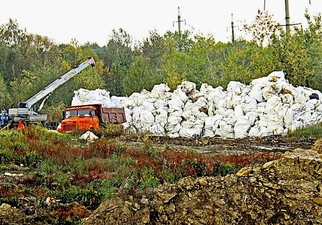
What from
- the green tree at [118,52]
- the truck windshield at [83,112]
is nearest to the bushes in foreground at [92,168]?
the truck windshield at [83,112]

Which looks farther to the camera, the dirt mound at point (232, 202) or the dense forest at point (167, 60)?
the dense forest at point (167, 60)

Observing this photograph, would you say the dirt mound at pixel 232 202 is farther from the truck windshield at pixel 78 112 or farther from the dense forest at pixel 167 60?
the dense forest at pixel 167 60

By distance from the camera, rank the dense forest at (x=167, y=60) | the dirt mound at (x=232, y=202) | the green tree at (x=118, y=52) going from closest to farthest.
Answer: the dirt mound at (x=232, y=202) < the dense forest at (x=167, y=60) < the green tree at (x=118, y=52)

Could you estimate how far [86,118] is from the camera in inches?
1118

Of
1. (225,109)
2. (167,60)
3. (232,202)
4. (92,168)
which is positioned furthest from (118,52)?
(232,202)

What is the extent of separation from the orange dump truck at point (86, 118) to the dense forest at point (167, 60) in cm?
1070

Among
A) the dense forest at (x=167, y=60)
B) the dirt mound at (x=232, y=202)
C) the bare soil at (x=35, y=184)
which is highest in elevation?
the dense forest at (x=167, y=60)

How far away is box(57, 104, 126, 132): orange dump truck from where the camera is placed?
2806 centimetres

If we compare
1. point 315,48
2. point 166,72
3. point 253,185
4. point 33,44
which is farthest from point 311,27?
point 33,44

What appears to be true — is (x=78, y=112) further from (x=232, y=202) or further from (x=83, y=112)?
(x=232, y=202)

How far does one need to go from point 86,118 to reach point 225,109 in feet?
26.6

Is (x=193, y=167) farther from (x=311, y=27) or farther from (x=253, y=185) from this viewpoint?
(x=311, y=27)

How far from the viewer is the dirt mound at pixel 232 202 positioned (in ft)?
19.8

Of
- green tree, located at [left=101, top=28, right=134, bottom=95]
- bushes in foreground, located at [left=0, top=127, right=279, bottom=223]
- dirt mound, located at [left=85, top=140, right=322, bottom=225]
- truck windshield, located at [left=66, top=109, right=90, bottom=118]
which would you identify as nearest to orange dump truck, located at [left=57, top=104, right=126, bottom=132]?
truck windshield, located at [left=66, top=109, right=90, bottom=118]
